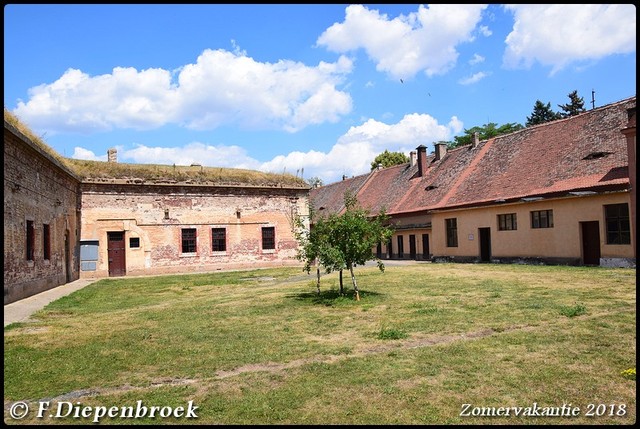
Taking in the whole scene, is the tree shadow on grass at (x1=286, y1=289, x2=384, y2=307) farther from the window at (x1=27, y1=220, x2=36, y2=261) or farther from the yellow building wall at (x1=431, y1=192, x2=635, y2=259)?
the yellow building wall at (x1=431, y1=192, x2=635, y2=259)

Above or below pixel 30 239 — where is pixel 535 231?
below

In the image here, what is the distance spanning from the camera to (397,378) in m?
5.71

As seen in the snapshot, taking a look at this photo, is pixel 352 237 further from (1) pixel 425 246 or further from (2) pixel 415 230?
(2) pixel 415 230

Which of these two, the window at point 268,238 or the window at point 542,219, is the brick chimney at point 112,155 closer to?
the window at point 268,238

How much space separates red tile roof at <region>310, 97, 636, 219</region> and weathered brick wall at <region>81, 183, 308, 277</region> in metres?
7.74

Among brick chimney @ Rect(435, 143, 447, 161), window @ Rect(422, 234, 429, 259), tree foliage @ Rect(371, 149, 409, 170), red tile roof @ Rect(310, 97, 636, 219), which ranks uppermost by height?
tree foliage @ Rect(371, 149, 409, 170)

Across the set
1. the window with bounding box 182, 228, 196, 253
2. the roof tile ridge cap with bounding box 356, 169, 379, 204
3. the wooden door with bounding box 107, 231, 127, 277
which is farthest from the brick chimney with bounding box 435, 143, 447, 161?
the wooden door with bounding box 107, 231, 127, 277

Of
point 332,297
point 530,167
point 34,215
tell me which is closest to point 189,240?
point 34,215

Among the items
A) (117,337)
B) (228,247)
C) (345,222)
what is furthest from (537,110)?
(117,337)

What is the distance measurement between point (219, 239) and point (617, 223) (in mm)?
19666

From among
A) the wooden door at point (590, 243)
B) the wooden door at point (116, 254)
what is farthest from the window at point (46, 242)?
the wooden door at point (590, 243)

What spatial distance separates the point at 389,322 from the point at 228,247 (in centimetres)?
2027

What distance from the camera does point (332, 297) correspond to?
13.0 m

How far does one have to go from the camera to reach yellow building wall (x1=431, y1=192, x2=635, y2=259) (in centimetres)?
2011
